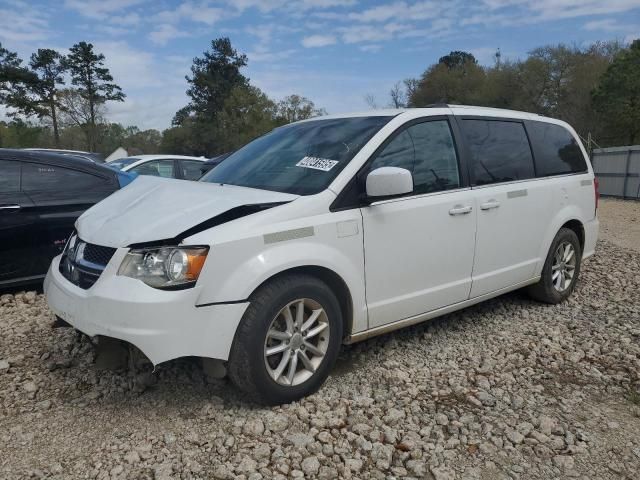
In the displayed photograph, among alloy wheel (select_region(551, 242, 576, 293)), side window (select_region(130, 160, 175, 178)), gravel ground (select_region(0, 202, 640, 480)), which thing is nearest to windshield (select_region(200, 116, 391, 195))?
gravel ground (select_region(0, 202, 640, 480))

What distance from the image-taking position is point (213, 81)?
62.0m

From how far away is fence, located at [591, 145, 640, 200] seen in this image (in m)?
17.6

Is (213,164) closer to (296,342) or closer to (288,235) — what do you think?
(288,235)

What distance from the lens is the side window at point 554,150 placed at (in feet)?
15.5

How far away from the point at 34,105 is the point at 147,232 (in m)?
47.5

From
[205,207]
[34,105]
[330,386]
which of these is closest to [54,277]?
[205,207]

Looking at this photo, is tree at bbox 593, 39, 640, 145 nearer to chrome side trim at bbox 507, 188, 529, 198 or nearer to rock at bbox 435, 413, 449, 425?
chrome side trim at bbox 507, 188, 529, 198

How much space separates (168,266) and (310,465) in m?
1.22

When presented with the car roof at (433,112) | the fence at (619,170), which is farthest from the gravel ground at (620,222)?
the car roof at (433,112)

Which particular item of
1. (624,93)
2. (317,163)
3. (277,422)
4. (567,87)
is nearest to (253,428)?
(277,422)

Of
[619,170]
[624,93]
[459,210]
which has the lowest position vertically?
[619,170]

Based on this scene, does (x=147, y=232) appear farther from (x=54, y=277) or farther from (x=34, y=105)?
(x=34, y=105)

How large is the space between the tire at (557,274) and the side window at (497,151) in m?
0.79

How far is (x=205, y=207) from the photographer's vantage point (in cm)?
294
